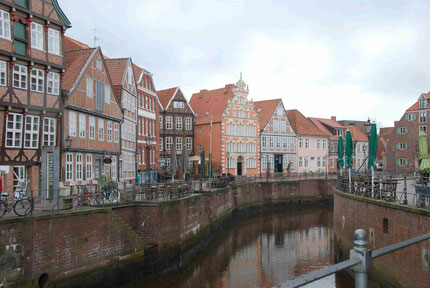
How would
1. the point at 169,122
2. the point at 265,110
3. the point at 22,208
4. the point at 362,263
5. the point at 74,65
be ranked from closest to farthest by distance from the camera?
the point at 362,263
the point at 22,208
the point at 74,65
the point at 169,122
the point at 265,110

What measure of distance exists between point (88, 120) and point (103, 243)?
11.5 meters

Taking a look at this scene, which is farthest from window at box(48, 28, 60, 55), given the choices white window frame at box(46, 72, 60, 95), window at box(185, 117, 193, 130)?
window at box(185, 117, 193, 130)

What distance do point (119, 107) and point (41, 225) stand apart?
18171 millimetres

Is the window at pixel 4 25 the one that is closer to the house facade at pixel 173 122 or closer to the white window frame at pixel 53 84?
the white window frame at pixel 53 84

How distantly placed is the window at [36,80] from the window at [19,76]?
416mm

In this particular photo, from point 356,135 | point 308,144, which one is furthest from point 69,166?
point 356,135

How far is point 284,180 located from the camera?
5375cm

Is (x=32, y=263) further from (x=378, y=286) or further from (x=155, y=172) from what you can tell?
(x=155, y=172)

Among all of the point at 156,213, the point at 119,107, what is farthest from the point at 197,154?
the point at 156,213

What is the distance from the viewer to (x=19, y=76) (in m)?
21.2

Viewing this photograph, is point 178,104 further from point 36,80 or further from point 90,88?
point 36,80

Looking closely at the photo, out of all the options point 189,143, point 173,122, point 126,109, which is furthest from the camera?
point 189,143

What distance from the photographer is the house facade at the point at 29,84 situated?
20.5m

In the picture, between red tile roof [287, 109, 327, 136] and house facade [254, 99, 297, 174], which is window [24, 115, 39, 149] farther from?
red tile roof [287, 109, 327, 136]
